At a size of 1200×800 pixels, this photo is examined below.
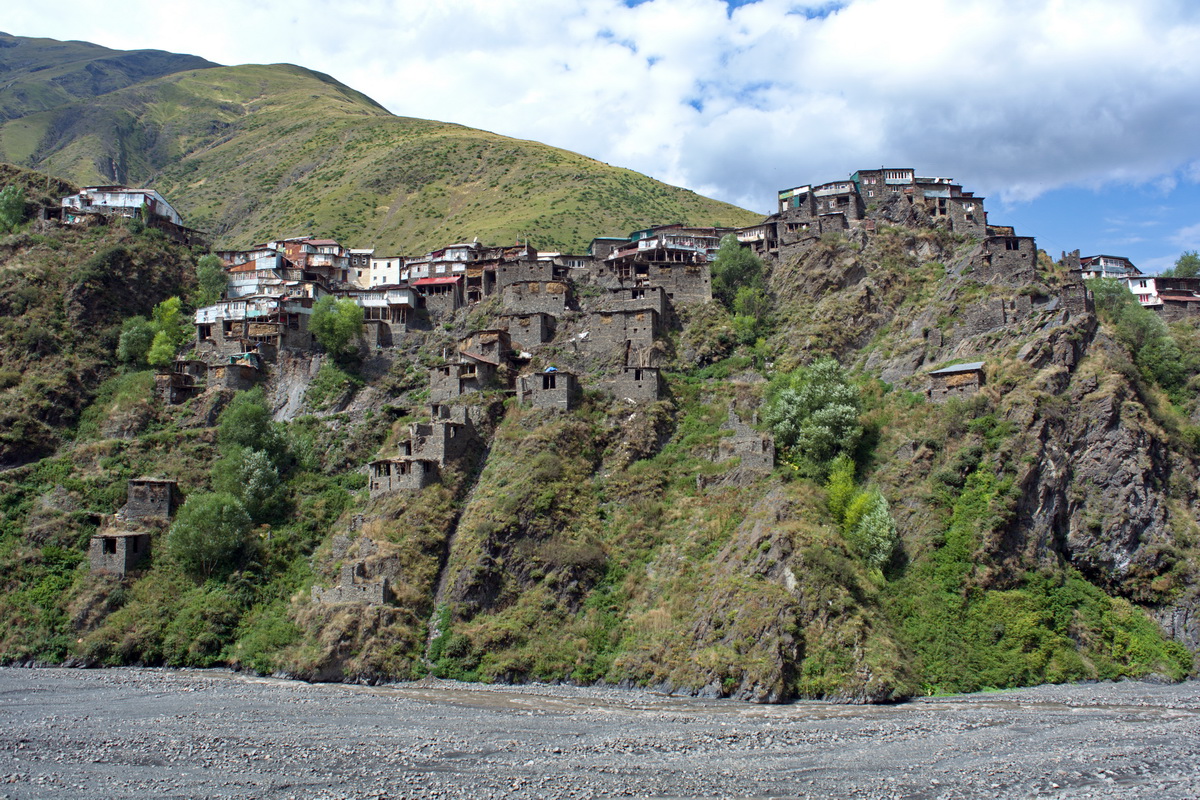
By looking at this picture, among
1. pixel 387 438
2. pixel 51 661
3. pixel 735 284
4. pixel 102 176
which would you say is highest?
pixel 102 176

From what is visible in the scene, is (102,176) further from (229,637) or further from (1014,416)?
(1014,416)

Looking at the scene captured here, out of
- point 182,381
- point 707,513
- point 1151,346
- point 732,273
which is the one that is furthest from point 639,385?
point 182,381

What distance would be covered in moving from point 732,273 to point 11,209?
65526 millimetres

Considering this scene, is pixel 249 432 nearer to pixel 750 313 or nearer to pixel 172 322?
pixel 172 322

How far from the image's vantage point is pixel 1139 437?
47.9 metres

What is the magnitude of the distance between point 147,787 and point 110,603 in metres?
28.1

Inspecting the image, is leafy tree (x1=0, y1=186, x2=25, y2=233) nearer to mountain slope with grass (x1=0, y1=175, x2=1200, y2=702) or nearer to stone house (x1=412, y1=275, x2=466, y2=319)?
mountain slope with grass (x1=0, y1=175, x2=1200, y2=702)

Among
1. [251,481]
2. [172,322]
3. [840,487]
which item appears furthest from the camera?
[172,322]

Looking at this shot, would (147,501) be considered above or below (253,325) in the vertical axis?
below

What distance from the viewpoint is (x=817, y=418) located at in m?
51.1

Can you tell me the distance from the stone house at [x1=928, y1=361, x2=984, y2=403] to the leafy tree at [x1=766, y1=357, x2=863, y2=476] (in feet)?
13.9

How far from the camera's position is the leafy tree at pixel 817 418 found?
50.4 m

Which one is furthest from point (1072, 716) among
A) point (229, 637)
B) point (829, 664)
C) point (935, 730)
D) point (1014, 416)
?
point (229, 637)

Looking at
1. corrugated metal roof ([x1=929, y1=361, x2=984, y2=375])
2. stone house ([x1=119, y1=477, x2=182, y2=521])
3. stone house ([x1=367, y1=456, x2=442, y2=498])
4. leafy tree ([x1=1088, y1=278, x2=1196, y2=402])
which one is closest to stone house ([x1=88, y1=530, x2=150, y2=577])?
stone house ([x1=119, y1=477, x2=182, y2=521])
